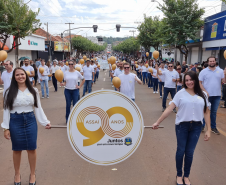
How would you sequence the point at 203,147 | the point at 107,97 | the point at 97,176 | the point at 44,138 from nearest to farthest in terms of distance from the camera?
the point at 107,97, the point at 97,176, the point at 203,147, the point at 44,138

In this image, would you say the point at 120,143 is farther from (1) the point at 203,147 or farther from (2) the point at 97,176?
(1) the point at 203,147

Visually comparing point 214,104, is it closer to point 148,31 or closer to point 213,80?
point 213,80

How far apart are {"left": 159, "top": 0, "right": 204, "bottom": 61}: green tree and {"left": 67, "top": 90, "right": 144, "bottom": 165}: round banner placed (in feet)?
53.8

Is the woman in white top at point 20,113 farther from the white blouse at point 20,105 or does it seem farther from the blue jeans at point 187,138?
the blue jeans at point 187,138

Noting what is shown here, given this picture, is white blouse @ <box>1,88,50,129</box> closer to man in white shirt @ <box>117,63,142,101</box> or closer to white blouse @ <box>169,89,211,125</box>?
white blouse @ <box>169,89,211,125</box>

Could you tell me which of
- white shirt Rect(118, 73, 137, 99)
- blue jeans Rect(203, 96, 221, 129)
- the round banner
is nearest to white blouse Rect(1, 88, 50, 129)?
the round banner

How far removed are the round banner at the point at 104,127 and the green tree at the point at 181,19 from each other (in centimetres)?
1639

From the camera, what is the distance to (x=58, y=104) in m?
9.13

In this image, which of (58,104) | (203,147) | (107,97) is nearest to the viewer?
(107,97)

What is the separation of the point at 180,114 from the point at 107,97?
1084 mm

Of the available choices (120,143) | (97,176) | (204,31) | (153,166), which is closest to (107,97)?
(120,143)

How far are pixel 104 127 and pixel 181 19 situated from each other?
16.8 metres

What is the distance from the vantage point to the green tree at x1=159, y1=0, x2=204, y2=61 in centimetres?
Result: 1784

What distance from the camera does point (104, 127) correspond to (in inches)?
115
